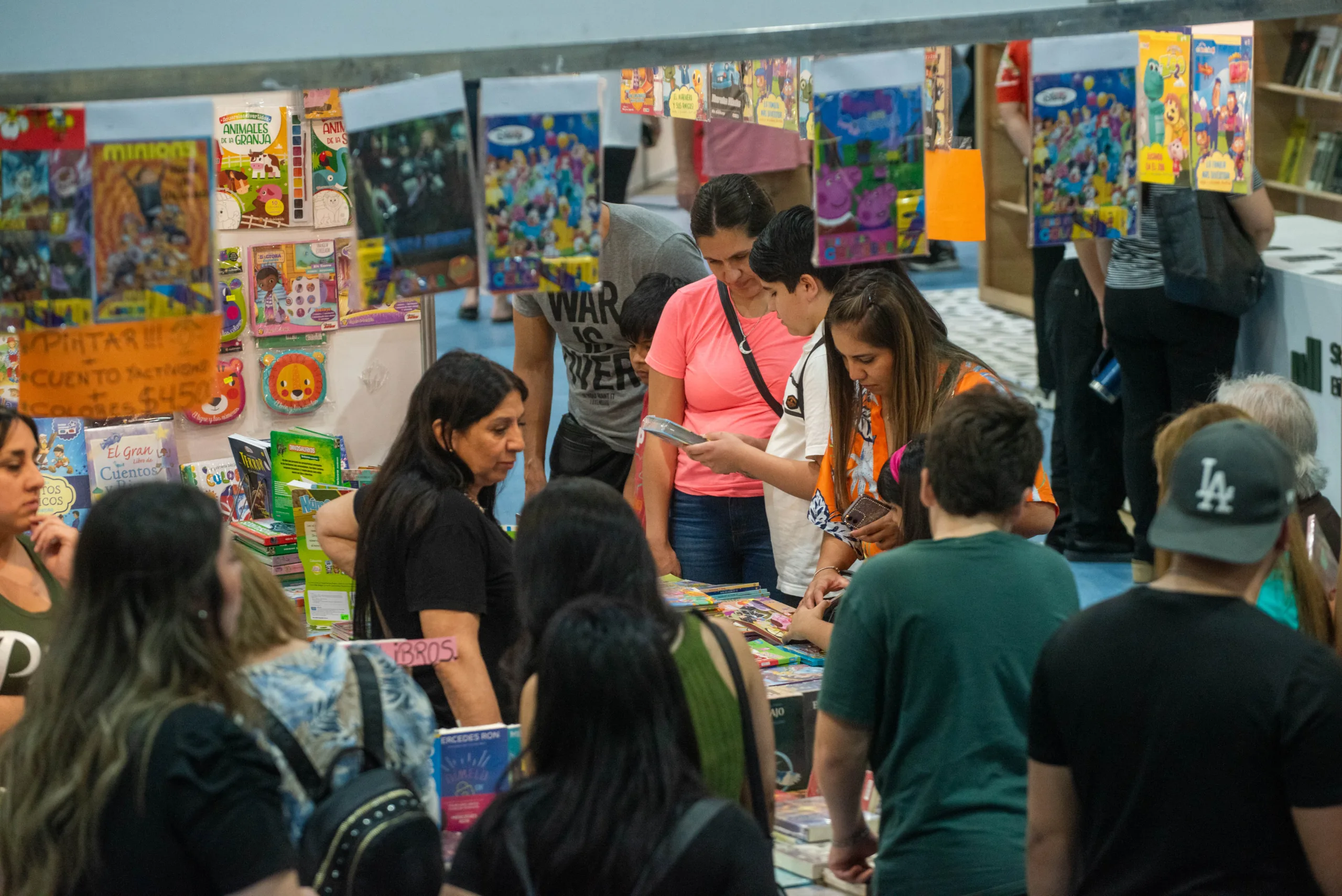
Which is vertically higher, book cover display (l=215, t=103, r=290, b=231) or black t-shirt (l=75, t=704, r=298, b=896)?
book cover display (l=215, t=103, r=290, b=231)

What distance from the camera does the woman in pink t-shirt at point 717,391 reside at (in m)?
3.89

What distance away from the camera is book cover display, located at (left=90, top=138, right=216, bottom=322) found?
2162 mm

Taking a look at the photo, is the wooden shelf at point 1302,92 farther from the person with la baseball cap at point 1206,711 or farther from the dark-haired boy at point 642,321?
the person with la baseball cap at point 1206,711

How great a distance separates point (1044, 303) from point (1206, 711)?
5688 millimetres

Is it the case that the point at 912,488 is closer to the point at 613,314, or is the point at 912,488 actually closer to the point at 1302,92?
the point at 613,314

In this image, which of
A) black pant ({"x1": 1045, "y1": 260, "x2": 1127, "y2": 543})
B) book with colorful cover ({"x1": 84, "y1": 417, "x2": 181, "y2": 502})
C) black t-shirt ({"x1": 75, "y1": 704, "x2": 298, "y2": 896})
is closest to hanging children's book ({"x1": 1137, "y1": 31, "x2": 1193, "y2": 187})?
black t-shirt ({"x1": 75, "y1": 704, "x2": 298, "y2": 896})

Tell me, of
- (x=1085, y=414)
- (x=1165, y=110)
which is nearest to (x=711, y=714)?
(x=1165, y=110)

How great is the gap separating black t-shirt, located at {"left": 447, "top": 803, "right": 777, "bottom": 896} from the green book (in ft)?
7.75

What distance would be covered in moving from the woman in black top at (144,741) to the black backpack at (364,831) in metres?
0.12

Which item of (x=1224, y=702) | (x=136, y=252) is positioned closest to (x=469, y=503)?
(x=136, y=252)

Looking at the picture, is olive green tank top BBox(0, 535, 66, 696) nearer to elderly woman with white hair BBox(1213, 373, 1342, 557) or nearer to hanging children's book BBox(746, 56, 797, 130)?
hanging children's book BBox(746, 56, 797, 130)

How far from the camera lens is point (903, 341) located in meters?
3.10

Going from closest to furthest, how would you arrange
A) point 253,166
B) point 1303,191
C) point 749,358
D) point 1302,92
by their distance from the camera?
point 749,358 < point 253,166 < point 1302,92 < point 1303,191

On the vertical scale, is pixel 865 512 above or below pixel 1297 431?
below
